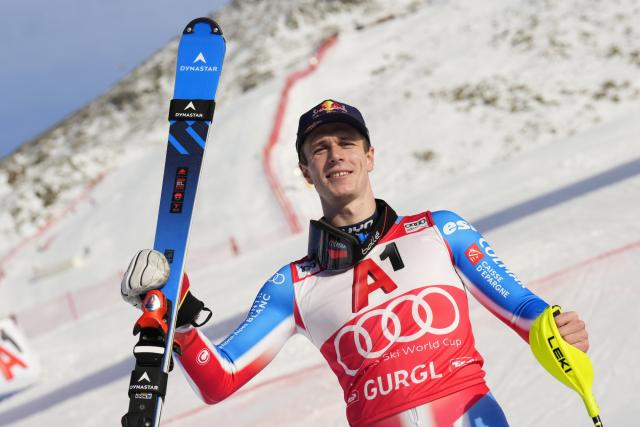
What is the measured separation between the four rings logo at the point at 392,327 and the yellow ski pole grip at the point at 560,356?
367 millimetres

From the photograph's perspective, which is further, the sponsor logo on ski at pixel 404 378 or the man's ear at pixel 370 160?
the man's ear at pixel 370 160

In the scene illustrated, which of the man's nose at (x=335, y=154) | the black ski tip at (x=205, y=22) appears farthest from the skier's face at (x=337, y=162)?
the black ski tip at (x=205, y=22)

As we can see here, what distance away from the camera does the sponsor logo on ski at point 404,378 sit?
2.68 meters

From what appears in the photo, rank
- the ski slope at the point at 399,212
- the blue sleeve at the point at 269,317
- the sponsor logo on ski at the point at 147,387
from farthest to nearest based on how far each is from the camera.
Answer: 1. the ski slope at the point at 399,212
2. the blue sleeve at the point at 269,317
3. the sponsor logo on ski at the point at 147,387

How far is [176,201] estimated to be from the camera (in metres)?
3.52

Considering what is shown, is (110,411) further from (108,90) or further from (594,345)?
(108,90)

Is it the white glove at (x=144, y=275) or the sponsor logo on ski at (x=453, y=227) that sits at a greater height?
the sponsor logo on ski at (x=453, y=227)

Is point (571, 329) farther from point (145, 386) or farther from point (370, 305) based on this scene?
point (145, 386)

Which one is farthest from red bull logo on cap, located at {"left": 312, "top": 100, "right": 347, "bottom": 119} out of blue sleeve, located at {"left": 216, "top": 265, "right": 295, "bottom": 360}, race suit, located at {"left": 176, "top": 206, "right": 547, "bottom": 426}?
blue sleeve, located at {"left": 216, "top": 265, "right": 295, "bottom": 360}

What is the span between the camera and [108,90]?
53.9 meters

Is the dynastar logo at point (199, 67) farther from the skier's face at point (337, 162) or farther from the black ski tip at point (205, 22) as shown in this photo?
the skier's face at point (337, 162)

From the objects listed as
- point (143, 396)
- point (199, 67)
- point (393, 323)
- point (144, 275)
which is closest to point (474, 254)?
point (393, 323)

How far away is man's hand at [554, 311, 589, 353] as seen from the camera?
98.1 inches

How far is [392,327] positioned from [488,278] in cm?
44
